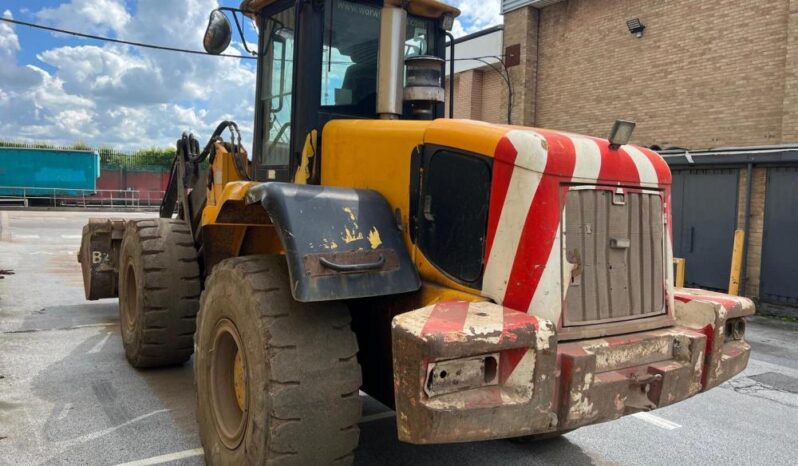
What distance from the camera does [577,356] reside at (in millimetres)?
2670

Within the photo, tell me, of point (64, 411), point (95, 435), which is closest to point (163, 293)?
point (64, 411)

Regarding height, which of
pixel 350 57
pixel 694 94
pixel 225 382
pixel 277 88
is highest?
pixel 694 94

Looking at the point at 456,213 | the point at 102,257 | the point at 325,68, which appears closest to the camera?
the point at 456,213

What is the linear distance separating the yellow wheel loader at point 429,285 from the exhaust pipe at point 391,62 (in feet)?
0.04

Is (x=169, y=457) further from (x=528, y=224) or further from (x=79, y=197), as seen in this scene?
(x=79, y=197)

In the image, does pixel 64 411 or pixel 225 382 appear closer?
pixel 225 382

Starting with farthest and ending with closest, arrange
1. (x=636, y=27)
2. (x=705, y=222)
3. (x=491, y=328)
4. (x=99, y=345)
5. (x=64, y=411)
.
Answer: (x=636, y=27), (x=705, y=222), (x=99, y=345), (x=64, y=411), (x=491, y=328)

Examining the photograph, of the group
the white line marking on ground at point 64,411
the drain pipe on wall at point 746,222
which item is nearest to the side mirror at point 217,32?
the white line marking on ground at point 64,411

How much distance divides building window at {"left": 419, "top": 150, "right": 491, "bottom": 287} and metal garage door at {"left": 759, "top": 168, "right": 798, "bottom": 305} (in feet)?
29.0

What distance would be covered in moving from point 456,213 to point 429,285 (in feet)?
1.25

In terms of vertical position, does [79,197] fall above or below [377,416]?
above

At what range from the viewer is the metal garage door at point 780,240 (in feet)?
31.9

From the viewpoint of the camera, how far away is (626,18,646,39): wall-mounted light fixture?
14172 millimetres

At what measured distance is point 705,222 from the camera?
10.8 m
